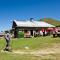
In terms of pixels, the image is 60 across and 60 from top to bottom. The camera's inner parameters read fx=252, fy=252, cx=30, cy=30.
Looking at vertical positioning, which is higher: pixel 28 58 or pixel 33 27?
pixel 33 27

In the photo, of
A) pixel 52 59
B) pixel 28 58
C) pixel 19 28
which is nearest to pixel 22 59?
pixel 28 58

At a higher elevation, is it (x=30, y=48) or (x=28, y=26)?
(x=28, y=26)

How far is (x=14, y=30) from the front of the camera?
7556 centimetres

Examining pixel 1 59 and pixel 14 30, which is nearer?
pixel 1 59

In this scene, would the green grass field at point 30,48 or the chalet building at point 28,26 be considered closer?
the green grass field at point 30,48

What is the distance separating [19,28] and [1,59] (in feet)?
182

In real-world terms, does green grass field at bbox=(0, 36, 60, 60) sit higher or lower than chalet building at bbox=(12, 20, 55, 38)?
lower

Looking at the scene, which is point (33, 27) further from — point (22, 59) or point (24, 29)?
point (22, 59)

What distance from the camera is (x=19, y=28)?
2862 inches

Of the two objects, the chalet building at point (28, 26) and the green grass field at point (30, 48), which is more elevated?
the chalet building at point (28, 26)

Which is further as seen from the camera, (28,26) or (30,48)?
(28,26)

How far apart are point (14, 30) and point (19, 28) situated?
3.35m

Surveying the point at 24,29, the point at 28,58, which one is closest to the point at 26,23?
the point at 24,29

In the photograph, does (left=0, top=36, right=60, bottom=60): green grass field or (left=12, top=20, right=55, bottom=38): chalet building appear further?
(left=12, top=20, right=55, bottom=38): chalet building
